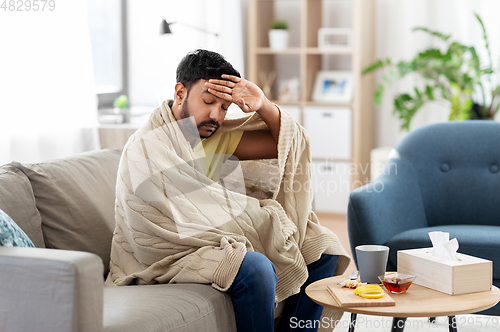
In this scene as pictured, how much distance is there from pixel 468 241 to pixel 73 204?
1.39 metres

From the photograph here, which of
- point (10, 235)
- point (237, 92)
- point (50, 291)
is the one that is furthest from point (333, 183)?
point (50, 291)

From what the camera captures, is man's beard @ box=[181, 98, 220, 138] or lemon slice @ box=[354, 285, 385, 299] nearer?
lemon slice @ box=[354, 285, 385, 299]

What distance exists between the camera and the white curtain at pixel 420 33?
4078 millimetres

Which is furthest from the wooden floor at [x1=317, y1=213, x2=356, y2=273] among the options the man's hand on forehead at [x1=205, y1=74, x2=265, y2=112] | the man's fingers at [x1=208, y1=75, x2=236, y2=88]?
the man's fingers at [x1=208, y1=75, x2=236, y2=88]

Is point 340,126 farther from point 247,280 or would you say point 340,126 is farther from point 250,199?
point 247,280

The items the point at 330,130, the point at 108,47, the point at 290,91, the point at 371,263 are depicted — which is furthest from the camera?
the point at 290,91

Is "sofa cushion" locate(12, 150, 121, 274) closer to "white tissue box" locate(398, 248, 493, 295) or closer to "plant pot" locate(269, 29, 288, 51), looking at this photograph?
"white tissue box" locate(398, 248, 493, 295)

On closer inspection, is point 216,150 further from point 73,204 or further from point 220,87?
point 73,204

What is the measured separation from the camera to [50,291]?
1.16 m

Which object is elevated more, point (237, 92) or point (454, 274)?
point (237, 92)

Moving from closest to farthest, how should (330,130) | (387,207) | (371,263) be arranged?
(371,263), (387,207), (330,130)

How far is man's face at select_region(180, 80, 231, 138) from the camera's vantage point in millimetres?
1653

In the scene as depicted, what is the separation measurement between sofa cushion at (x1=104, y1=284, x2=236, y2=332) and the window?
2161 millimetres

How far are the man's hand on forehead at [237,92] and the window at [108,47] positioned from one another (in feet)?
6.26
